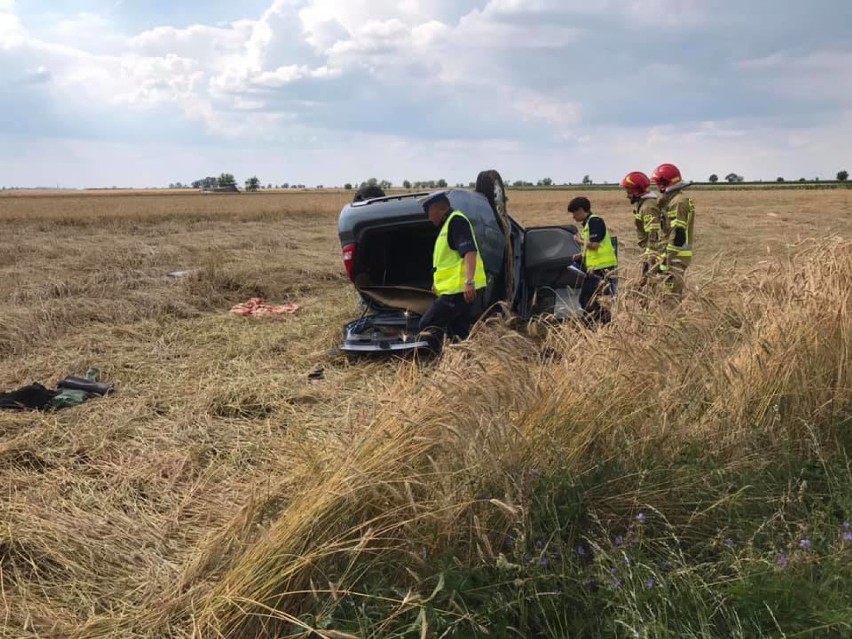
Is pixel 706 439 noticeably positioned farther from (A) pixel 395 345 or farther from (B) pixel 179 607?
(A) pixel 395 345

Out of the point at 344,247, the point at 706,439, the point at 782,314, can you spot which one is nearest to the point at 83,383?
the point at 344,247

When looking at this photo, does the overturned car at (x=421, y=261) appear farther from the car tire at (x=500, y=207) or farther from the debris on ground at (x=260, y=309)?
the debris on ground at (x=260, y=309)

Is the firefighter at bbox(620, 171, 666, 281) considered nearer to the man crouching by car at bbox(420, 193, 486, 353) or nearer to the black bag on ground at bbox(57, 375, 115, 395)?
the man crouching by car at bbox(420, 193, 486, 353)

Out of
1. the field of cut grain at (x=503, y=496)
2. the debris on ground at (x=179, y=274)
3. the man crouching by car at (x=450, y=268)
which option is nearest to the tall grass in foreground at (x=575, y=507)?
the field of cut grain at (x=503, y=496)

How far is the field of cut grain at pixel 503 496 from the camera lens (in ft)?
6.44

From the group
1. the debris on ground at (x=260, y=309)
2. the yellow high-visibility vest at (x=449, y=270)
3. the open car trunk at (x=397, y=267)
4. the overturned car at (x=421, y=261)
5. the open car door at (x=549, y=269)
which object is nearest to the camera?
the yellow high-visibility vest at (x=449, y=270)

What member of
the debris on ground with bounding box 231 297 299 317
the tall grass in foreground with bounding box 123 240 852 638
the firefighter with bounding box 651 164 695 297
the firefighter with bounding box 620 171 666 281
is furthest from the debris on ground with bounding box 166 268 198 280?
Result: the tall grass in foreground with bounding box 123 240 852 638

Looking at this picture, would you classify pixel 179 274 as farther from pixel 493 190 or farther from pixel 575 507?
pixel 575 507

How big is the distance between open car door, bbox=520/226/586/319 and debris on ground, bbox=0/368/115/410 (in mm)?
4000

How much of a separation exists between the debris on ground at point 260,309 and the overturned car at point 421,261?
253 centimetres

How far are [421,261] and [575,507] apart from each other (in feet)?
15.3

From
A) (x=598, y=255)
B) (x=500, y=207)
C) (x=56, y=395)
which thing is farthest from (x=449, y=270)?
(x=56, y=395)

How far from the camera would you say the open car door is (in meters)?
6.48

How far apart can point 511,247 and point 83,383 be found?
4.01 m
